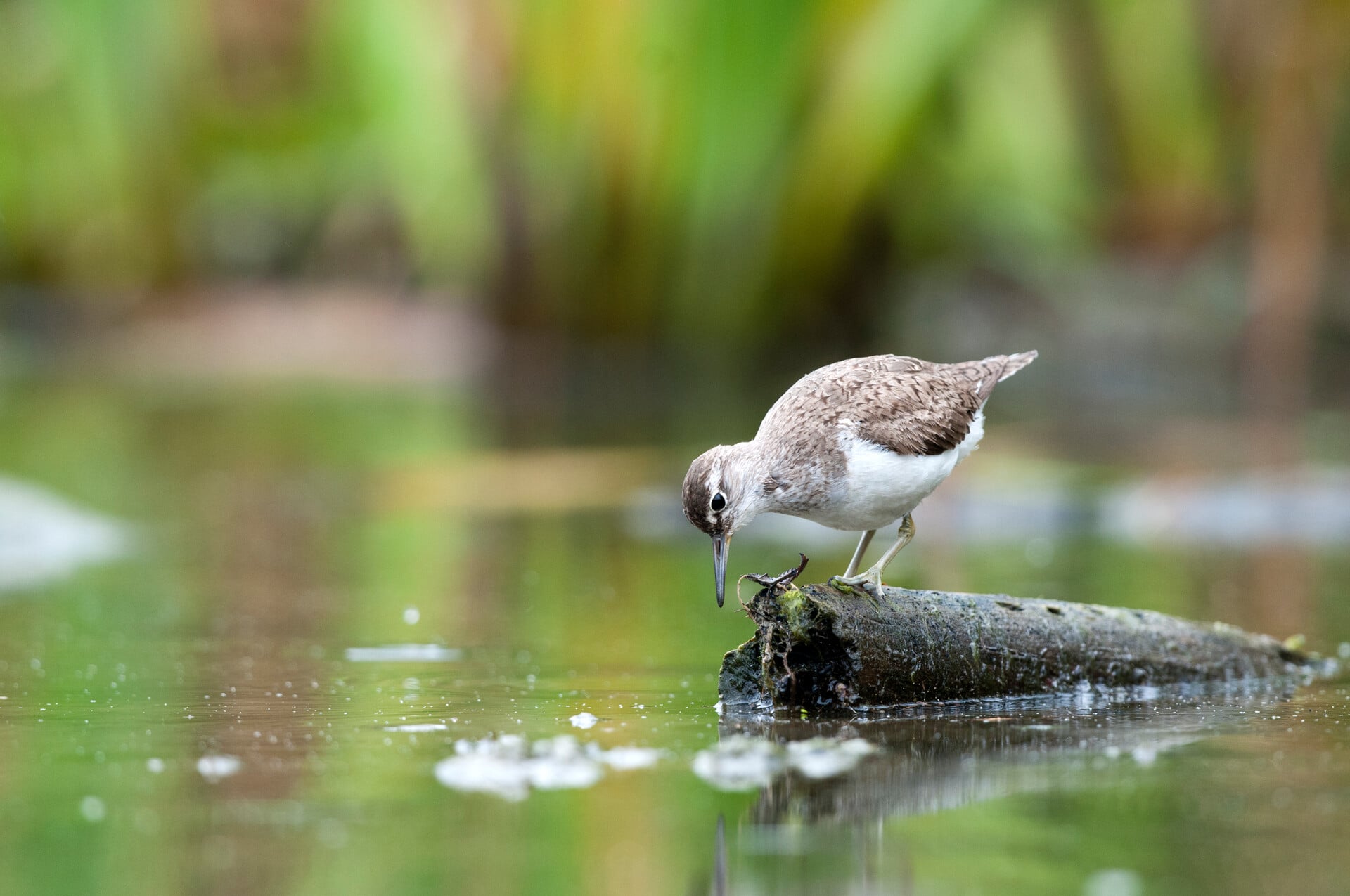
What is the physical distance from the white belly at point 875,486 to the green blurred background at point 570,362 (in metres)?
0.76

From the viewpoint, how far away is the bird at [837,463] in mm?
5789

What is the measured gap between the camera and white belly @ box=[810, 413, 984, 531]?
5809mm

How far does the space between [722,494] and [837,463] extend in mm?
385

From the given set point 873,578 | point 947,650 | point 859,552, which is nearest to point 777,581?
point 873,578

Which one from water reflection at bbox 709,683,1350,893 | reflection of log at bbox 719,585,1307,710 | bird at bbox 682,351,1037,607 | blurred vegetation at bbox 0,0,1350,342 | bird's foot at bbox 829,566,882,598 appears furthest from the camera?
blurred vegetation at bbox 0,0,1350,342

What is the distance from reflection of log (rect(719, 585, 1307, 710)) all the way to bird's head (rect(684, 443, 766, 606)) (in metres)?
0.28

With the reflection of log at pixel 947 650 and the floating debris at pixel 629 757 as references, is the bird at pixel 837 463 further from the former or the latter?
the floating debris at pixel 629 757

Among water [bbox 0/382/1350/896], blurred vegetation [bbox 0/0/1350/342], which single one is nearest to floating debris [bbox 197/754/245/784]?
water [bbox 0/382/1350/896]

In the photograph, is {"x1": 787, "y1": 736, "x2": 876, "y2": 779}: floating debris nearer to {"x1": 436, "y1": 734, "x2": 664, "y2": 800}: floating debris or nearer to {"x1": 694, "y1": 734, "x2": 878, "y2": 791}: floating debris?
{"x1": 694, "y1": 734, "x2": 878, "y2": 791}: floating debris

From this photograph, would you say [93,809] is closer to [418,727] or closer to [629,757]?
[418,727]

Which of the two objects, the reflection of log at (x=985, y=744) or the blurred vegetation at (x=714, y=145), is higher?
the blurred vegetation at (x=714, y=145)

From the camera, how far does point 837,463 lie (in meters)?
5.82

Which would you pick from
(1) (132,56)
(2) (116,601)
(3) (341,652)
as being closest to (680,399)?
(1) (132,56)

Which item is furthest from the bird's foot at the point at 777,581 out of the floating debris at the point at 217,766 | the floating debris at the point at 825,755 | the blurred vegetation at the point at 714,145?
the blurred vegetation at the point at 714,145
